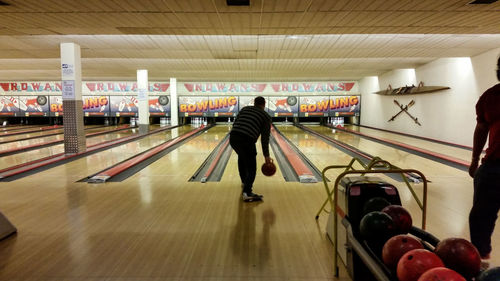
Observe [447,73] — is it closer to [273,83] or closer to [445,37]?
[445,37]

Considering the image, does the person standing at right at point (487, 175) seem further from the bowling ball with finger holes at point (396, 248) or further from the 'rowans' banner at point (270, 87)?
the 'rowans' banner at point (270, 87)

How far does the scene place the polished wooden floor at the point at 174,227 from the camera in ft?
7.16

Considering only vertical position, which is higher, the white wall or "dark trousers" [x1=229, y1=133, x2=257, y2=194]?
the white wall

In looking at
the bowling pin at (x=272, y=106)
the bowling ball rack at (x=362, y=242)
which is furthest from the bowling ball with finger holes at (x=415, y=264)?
the bowling pin at (x=272, y=106)

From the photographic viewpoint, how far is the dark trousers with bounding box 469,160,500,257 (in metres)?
1.85

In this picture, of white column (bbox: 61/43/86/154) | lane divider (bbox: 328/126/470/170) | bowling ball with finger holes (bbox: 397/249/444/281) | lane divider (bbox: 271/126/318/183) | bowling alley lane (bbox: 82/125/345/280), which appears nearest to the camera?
bowling ball with finger holes (bbox: 397/249/444/281)

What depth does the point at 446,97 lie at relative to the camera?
883 cm

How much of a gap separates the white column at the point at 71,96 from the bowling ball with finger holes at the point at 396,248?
7139mm

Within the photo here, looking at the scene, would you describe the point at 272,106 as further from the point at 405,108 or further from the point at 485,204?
the point at 485,204

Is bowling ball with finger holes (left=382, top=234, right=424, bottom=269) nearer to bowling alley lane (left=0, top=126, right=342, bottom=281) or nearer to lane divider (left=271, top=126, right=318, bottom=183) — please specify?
bowling alley lane (left=0, top=126, right=342, bottom=281)

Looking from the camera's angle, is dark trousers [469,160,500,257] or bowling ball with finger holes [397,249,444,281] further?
dark trousers [469,160,500,257]

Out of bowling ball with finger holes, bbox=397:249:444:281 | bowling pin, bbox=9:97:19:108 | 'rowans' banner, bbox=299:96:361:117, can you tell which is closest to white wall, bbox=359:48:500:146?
'rowans' banner, bbox=299:96:361:117

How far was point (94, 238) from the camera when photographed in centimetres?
268

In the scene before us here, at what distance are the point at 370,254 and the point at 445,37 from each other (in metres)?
5.98
